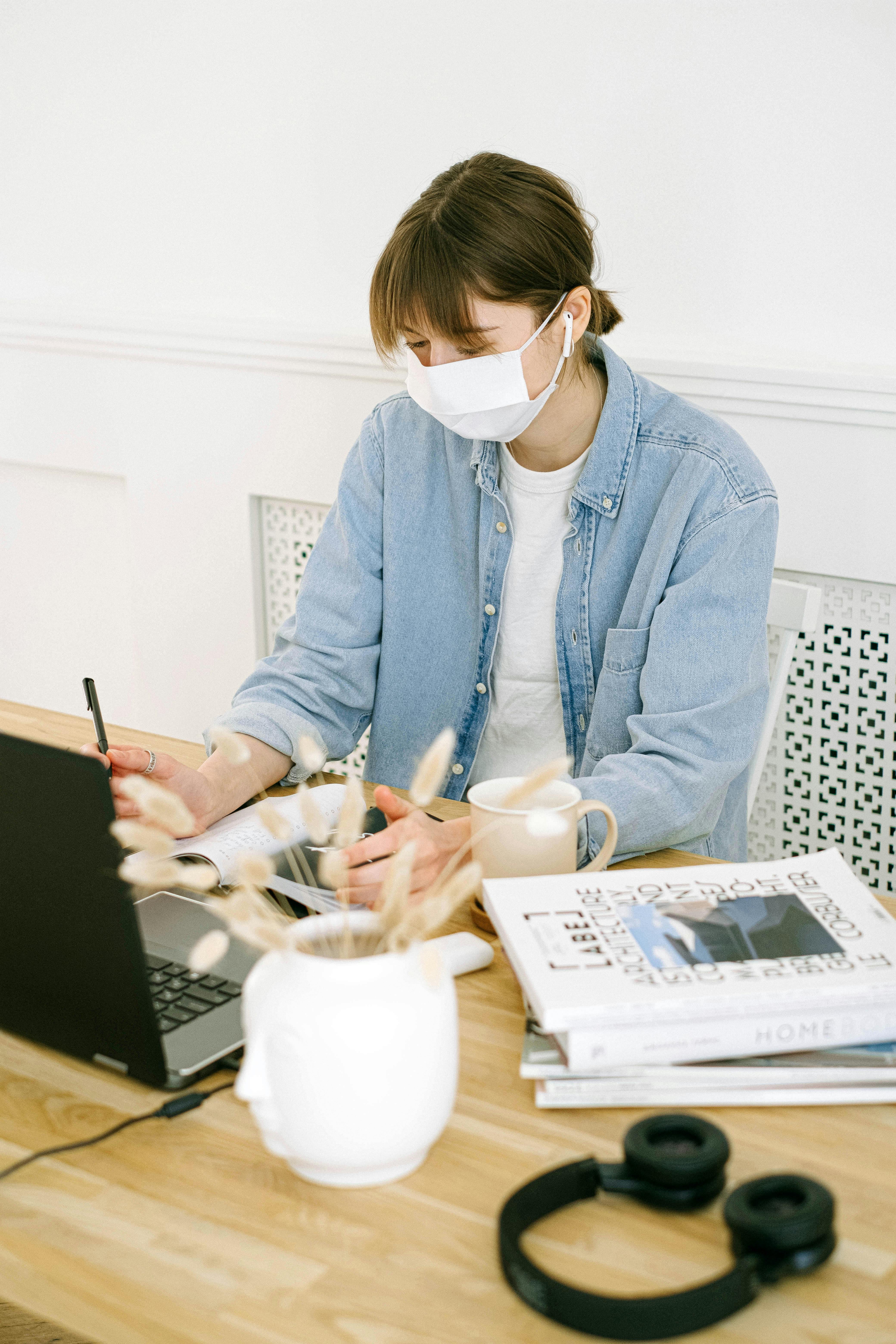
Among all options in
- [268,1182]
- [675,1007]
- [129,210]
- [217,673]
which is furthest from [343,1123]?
[129,210]

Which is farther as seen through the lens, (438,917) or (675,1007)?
(675,1007)

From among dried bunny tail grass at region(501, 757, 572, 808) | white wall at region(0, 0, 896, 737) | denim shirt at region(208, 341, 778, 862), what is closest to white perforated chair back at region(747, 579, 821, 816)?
denim shirt at region(208, 341, 778, 862)

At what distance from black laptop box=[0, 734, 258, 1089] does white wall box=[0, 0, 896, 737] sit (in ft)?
4.14

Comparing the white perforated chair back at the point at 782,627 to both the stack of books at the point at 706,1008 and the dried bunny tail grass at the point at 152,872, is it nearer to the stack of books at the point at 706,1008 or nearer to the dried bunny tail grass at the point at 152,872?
the stack of books at the point at 706,1008

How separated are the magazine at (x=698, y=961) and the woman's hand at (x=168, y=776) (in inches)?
14.5

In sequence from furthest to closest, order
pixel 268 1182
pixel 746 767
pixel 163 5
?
pixel 163 5 → pixel 746 767 → pixel 268 1182

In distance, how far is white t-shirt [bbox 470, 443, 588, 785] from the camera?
1.49 meters

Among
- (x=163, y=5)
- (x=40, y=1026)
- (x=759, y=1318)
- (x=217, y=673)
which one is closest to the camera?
(x=759, y=1318)

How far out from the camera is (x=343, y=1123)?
668mm

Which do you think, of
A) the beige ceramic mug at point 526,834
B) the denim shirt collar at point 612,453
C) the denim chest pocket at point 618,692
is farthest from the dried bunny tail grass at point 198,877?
the denim shirt collar at point 612,453

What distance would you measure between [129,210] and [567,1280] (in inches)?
90.0

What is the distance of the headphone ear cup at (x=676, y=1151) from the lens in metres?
0.67

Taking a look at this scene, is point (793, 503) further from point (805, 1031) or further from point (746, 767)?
point (805, 1031)

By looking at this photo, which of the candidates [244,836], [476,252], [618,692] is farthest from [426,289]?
[244,836]
